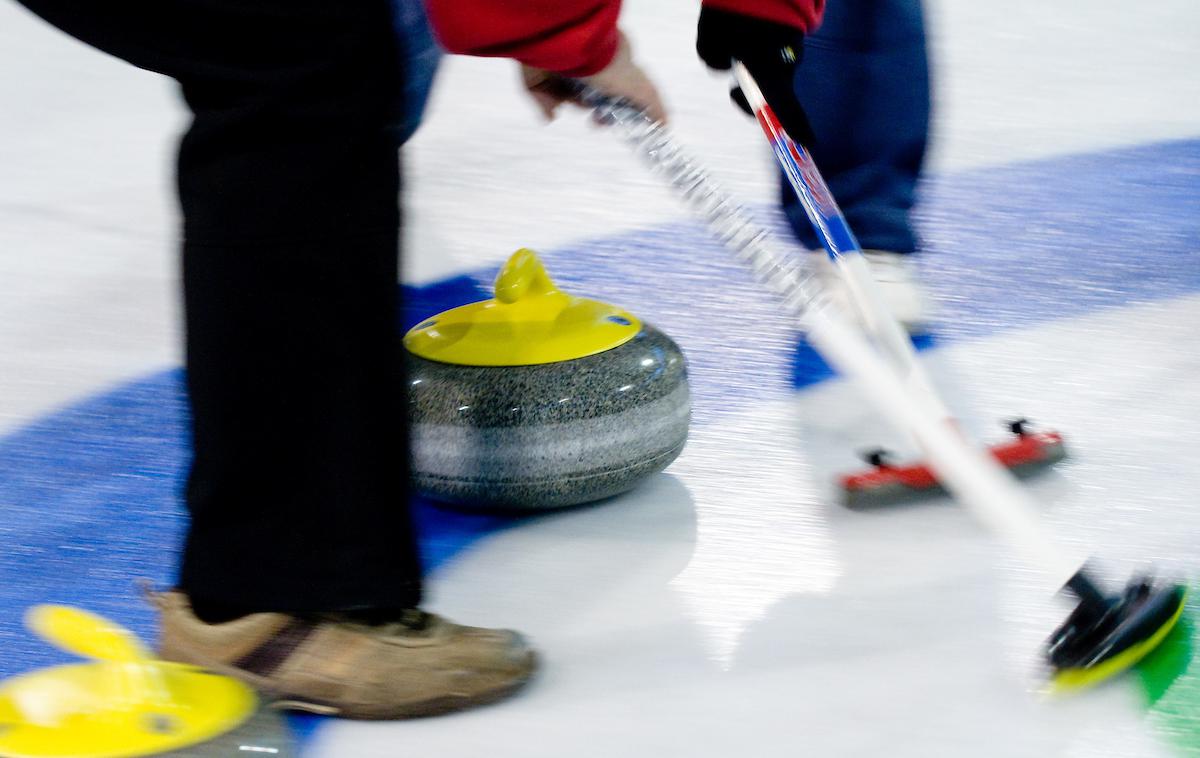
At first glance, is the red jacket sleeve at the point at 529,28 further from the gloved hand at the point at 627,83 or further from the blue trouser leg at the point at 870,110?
the blue trouser leg at the point at 870,110

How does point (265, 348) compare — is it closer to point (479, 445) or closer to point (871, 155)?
point (479, 445)

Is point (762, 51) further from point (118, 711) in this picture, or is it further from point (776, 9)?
point (118, 711)

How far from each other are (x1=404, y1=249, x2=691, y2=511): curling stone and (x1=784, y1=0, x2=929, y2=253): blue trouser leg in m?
Answer: 0.72

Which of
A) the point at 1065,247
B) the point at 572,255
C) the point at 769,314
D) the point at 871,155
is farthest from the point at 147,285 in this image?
the point at 1065,247

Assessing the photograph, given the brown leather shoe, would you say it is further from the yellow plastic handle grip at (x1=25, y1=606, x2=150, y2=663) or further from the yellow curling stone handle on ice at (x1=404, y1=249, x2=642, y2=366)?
the yellow curling stone handle on ice at (x1=404, y1=249, x2=642, y2=366)

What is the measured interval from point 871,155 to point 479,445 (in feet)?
3.33

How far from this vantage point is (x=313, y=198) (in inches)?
46.6

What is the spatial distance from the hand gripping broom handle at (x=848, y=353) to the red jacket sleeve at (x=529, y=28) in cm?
17

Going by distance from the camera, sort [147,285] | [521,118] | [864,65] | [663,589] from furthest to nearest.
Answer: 1. [521,118]
2. [147,285]
3. [864,65]
4. [663,589]

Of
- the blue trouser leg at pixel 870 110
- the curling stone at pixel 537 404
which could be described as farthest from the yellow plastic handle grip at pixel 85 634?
the blue trouser leg at pixel 870 110

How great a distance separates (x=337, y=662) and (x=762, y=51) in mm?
856

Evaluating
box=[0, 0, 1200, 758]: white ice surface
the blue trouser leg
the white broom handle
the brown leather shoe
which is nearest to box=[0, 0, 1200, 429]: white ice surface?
box=[0, 0, 1200, 758]: white ice surface

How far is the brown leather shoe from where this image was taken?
125 cm

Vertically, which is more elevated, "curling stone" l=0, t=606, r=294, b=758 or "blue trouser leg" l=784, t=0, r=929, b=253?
"blue trouser leg" l=784, t=0, r=929, b=253
